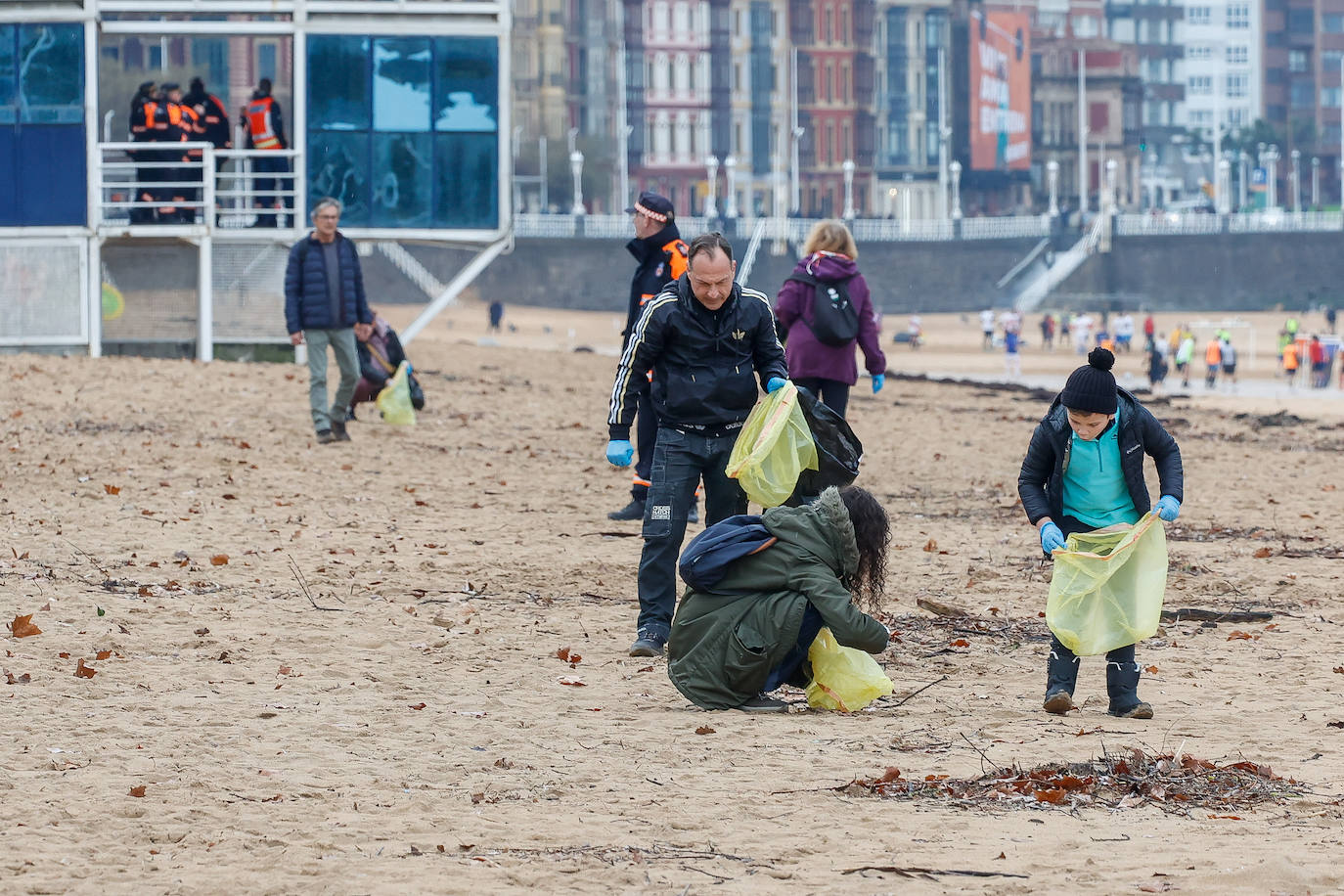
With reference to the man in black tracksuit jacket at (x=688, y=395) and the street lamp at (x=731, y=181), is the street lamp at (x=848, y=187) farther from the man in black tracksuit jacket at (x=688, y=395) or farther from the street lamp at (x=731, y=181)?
the man in black tracksuit jacket at (x=688, y=395)

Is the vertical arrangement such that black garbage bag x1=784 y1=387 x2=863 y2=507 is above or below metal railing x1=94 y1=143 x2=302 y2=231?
below

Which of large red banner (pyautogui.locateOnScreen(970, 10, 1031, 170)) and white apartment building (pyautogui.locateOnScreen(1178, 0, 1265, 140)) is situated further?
white apartment building (pyautogui.locateOnScreen(1178, 0, 1265, 140))

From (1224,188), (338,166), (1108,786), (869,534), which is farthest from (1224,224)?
(1108,786)

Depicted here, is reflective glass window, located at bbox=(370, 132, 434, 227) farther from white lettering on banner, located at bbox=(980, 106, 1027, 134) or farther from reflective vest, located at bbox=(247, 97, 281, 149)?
white lettering on banner, located at bbox=(980, 106, 1027, 134)

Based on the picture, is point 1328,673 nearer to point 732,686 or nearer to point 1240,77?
point 732,686

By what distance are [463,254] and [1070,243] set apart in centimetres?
3395

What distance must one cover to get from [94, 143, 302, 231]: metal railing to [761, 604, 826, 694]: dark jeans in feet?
58.7

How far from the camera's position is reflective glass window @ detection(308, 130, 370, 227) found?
83.8 feet

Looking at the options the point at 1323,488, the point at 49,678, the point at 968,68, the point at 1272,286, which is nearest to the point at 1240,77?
the point at 968,68

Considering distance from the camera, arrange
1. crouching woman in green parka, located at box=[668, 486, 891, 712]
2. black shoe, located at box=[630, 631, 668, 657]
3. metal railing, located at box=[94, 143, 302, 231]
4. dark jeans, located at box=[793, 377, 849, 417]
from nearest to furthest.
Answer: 1. crouching woman in green parka, located at box=[668, 486, 891, 712]
2. black shoe, located at box=[630, 631, 668, 657]
3. dark jeans, located at box=[793, 377, 849, 417]
4. metal railing, located at box=[94, 143, 302, 231]

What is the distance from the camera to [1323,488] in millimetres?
14953

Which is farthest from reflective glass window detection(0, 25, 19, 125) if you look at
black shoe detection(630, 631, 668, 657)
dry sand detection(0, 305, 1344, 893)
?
black shoe detection(630, 631, 668, 657)

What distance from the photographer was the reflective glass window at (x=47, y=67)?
2478cm

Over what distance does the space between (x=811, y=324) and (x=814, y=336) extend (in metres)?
0.12
